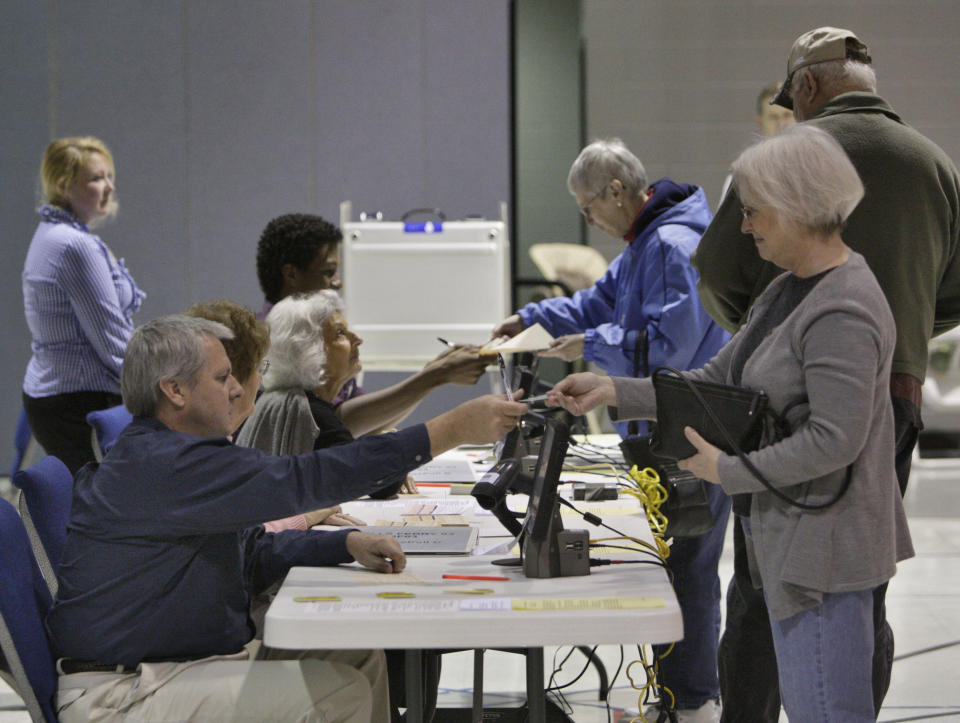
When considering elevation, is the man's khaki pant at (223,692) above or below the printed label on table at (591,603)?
below

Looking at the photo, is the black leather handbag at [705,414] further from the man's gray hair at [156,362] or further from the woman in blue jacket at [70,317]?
the woman in blue jacket at [70,317]

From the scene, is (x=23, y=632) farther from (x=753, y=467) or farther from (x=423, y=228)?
(x=423, y=228)

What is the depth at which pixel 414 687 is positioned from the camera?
5.92 feet

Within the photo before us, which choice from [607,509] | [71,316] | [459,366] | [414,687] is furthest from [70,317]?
[414,687]

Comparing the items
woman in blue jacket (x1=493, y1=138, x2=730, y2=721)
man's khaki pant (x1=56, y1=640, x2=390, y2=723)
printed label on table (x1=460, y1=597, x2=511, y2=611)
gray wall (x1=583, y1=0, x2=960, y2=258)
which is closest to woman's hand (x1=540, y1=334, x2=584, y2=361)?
woman in blue jacket (x1=493, y1=138, x2=730, y2=721)

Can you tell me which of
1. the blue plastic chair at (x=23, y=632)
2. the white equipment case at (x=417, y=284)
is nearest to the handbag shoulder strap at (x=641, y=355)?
the blue plastic chair at (x=23, y=632)

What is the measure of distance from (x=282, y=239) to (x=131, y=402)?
178 centimetres

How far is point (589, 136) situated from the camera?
7.16m

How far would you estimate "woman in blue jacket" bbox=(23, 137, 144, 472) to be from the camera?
393 cm

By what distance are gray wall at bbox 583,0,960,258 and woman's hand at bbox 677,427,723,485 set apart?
5408 mm

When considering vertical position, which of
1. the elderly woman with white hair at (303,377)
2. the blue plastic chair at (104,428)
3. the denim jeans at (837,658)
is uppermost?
the elderly woman with white hair at (303,377)

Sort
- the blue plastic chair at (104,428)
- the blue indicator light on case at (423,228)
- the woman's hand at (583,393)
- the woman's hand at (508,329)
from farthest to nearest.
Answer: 1. the blue indicator light on case at (423,228)
2. the woman's hand at (508,329)
3. the blue plastic chair at (104,428)
4. the woman's hand at (583,393)

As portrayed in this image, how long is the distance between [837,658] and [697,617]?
1402 millimetres

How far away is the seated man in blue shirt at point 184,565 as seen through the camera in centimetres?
185
